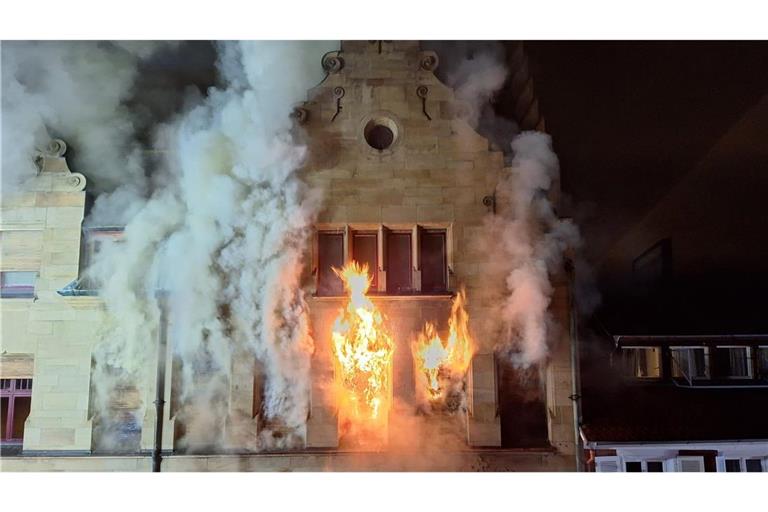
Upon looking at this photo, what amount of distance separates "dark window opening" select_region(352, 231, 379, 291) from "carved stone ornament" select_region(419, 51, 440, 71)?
4.01 feet

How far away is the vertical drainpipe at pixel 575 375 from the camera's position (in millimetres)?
3678

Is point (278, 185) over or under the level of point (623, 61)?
under

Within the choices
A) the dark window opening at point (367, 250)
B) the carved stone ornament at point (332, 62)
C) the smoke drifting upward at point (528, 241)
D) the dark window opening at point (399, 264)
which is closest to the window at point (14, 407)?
the dark window opening at point (367, 250)

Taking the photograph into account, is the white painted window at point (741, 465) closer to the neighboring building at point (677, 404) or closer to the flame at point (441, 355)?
the neighboring building at point (677, 404)

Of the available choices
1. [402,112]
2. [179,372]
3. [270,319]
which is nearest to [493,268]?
[402,112]

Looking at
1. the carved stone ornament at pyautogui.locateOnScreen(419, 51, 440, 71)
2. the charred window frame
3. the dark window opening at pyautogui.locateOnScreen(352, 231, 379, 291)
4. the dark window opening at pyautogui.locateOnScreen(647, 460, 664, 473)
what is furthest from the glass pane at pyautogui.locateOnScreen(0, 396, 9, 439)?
the dark window opening at pyautogui.locateOnScreen(647, 460, 664, 473)

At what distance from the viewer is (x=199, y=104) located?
3.81 meters

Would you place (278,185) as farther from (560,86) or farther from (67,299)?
(560,86)

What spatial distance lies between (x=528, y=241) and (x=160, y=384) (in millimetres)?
2705

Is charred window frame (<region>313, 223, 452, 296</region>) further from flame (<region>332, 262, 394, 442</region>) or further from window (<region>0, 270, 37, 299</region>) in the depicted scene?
window (<region>0, 270, 37, 299</region>)

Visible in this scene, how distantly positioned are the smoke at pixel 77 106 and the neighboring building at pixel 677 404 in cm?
354

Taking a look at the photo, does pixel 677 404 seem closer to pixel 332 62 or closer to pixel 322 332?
pixel 322 332

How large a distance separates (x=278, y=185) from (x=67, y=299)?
1624 mm

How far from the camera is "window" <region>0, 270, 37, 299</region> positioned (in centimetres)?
370
